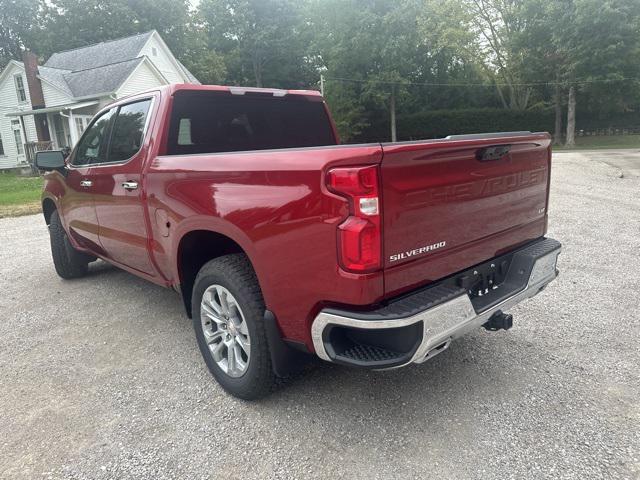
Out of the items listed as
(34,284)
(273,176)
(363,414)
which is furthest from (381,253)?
(34,284)

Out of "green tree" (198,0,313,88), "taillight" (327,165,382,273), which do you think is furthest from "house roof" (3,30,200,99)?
"taillight" (327,165,382,273)

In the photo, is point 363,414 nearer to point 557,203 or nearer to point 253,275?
point 253,275

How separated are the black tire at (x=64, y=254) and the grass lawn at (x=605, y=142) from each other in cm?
3086

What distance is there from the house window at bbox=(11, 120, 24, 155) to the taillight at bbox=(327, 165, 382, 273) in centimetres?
3261

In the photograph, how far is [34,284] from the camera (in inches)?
220

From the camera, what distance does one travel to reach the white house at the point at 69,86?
78.5ft

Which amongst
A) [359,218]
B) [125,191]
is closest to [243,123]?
[125,191]

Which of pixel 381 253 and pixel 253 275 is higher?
pixel 381 253

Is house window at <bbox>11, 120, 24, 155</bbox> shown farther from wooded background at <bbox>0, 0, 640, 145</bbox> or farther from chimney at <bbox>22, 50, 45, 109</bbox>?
wooded background at <bbox>0, 0, 640, 145</bbox>

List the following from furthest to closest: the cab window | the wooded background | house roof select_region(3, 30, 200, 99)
Answer: 1. the wooded background
2. house roof select_region(3, 30, 200, 99)
3. the cab window

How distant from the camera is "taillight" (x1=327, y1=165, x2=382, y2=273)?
6.82 feet

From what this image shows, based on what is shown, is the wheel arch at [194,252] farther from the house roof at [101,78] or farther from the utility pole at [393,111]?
the utility pole at [393,111]

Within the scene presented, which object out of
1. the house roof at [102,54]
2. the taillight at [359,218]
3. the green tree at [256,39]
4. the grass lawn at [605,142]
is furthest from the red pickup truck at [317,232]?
the green tree at [256,39]

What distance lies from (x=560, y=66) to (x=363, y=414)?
35.4 m
